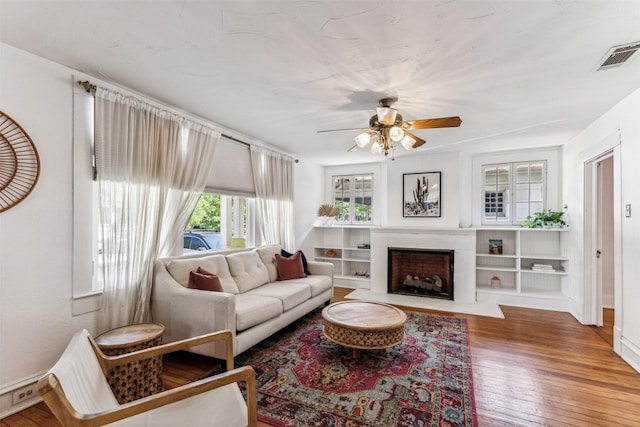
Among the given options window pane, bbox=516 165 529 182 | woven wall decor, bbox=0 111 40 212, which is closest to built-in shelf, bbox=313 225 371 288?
window pane, bbox=516 165 529 182

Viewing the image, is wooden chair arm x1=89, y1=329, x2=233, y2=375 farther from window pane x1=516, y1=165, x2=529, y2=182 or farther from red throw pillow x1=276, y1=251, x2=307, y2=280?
window pane x1=516, y1=165, x2=529, y2=182

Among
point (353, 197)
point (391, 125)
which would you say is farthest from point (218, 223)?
point (353, 197)

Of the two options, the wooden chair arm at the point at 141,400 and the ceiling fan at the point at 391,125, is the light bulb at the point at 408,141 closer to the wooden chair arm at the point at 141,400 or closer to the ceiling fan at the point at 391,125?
the ceiling fan at the point at 391,125

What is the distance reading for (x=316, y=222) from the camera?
252 inches

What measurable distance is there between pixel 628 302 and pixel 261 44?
3.98 metres

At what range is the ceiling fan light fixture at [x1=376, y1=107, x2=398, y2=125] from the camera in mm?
2650

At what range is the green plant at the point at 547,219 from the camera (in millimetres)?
4543

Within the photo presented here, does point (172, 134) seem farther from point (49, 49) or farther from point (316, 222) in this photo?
point (316, 222)

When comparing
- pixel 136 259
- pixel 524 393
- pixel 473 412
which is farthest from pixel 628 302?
pixel 136 259

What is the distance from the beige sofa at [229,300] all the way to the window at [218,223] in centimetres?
23

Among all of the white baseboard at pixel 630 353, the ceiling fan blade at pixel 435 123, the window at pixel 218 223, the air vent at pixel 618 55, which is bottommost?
the white baseboard at pixel 630 353

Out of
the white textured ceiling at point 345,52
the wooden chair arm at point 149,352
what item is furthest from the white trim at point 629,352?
the wooden chair arm at point 149,352

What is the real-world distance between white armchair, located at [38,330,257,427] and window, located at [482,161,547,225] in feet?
16.9

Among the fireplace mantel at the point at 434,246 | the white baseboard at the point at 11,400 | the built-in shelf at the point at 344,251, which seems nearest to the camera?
the white baseboard at the point at 11,400
